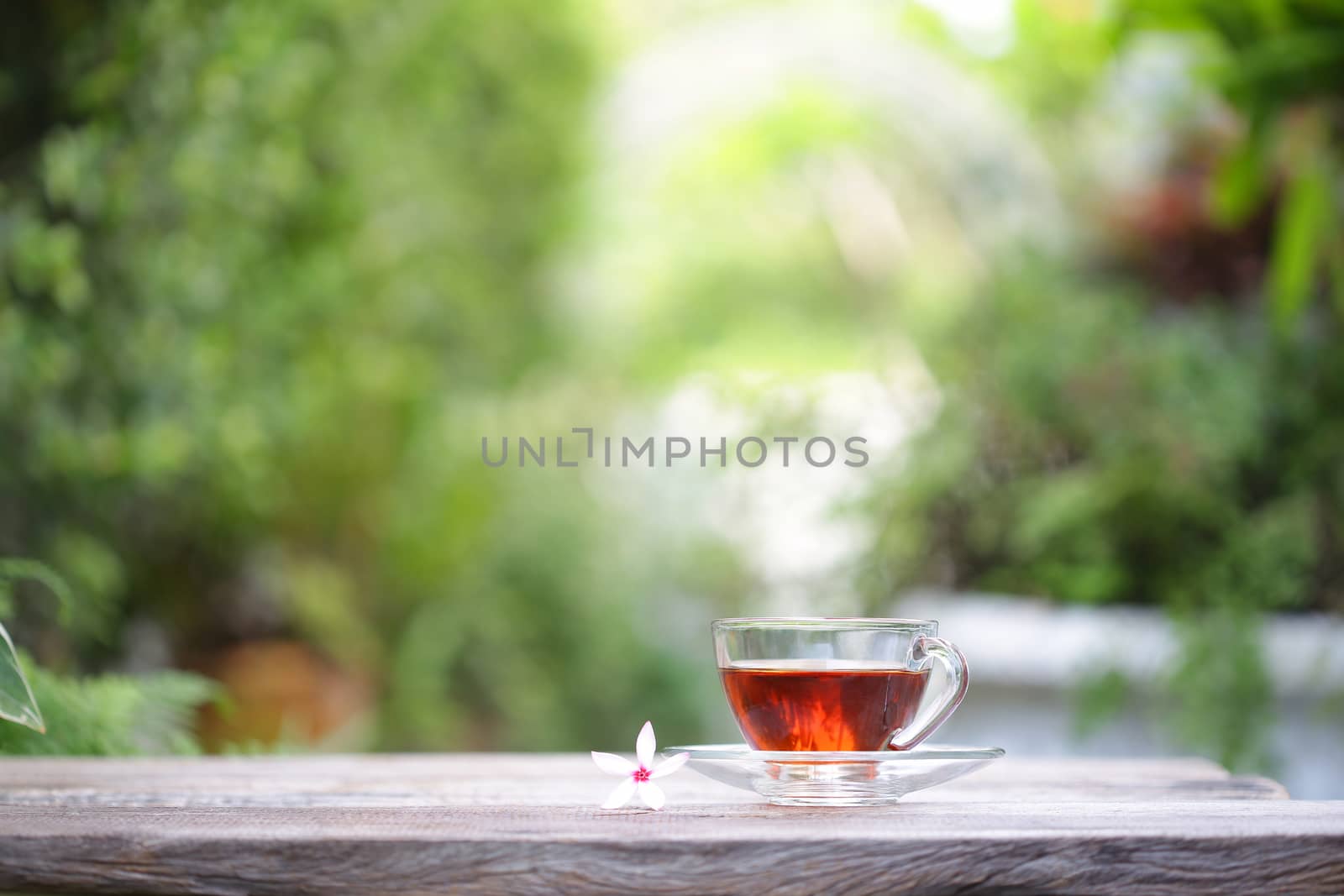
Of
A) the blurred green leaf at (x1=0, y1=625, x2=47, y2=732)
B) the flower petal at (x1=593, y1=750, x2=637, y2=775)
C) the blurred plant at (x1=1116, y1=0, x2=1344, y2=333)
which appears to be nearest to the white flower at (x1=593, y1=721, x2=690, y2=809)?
the flower petal at (x1=593, y1=750, x2=637, y2=775)

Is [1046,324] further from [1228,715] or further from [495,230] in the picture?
[495,230]

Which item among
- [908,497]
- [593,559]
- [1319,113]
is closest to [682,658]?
[593,559]

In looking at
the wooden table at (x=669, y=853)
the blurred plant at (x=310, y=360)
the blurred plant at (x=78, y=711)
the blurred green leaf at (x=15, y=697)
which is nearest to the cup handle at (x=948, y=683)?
the wooden table at (x=669, y=853)

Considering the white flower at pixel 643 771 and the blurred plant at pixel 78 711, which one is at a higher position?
the blurred plant at pixel 78 711

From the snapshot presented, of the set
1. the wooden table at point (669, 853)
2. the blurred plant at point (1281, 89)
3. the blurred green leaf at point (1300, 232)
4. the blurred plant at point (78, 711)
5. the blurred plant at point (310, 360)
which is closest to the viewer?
the wooden table at point (669, 853)

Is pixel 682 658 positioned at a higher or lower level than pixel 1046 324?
lower

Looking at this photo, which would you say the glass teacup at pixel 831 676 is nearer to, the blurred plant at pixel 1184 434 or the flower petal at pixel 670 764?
the flower petal at pixel 670 764

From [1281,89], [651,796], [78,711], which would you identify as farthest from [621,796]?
[1281,89]
